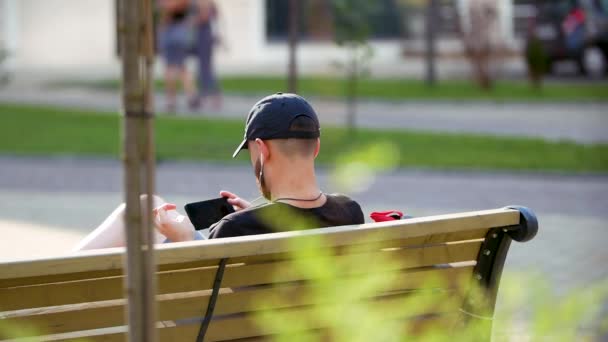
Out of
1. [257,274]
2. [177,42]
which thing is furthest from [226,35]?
[257,274]

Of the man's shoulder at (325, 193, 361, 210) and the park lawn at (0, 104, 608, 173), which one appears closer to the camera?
the man's shoulder at (325, 193, 361, 210)

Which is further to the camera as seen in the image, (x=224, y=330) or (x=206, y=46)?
(x=206, y=46)

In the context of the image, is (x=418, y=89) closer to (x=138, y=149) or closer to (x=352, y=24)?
(x=352, y=24)

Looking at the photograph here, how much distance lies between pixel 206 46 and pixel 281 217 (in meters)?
16.7

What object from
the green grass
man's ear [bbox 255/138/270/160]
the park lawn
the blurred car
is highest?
man's ear [bbox 255/138/270/160]

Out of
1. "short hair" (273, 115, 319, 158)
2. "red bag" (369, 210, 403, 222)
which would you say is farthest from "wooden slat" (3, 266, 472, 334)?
"short hair" (273, 115, 319, 158)

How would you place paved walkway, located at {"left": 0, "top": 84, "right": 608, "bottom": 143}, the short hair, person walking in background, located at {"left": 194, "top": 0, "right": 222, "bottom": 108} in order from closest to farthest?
the short hair, paved walkway, located at {"left": 0, "top": 84, "right": 608, "bottom": 143}, person walking in background, located at {"left": 194, "top": 0, "right": 222, "bottom": 108}

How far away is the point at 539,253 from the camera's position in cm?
767

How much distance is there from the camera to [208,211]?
372 centimetres

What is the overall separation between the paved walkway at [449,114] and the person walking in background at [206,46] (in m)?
0.48

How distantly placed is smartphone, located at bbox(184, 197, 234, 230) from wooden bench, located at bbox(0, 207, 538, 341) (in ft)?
2.21

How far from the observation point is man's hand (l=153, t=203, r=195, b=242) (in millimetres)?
3467

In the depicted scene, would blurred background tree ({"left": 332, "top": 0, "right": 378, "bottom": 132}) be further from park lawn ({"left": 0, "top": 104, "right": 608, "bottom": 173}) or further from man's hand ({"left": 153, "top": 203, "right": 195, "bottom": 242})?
man's hand ({"left": 153, "top": 203, "right": 195, "bottom": 242})

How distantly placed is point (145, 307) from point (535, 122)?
15.8 meters
